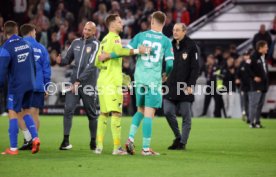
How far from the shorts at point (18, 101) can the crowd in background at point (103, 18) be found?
49.5 feet

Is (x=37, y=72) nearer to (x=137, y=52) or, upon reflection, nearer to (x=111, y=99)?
(x=111, y=99)

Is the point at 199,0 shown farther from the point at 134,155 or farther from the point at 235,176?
the point at 235,176

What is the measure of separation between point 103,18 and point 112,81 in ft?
61.3

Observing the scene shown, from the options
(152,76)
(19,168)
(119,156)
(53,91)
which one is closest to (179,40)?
(152,76)

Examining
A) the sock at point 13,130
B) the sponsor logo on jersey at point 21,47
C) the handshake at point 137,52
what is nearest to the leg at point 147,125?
the handshake at point 137,52

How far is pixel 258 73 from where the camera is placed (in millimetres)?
20844

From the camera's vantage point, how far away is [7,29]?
1277 cm

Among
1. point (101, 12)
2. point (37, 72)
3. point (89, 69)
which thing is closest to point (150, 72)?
point (89, 69)

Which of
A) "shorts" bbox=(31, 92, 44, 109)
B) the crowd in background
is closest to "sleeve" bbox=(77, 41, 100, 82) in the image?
"shorts" bbox=(31, 92, 44, 109)

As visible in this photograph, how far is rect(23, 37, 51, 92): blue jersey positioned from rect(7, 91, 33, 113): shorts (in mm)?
976

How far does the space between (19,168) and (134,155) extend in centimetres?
250

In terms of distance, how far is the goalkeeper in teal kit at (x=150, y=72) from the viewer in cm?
1263

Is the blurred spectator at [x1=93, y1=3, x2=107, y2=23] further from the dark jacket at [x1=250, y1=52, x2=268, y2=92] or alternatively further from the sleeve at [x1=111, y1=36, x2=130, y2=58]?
the sleeve at [x1=111, y1=36, x2=130, y2=58]

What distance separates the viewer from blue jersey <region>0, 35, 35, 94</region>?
1260 cm
